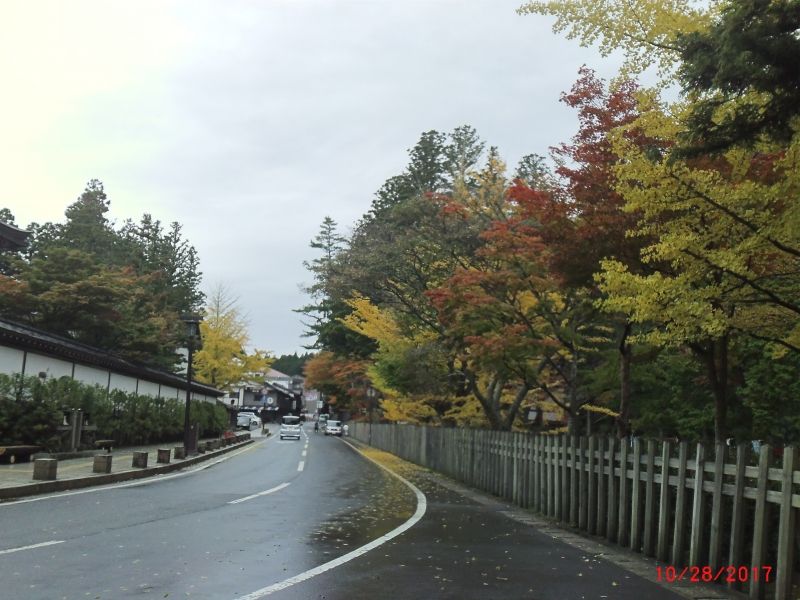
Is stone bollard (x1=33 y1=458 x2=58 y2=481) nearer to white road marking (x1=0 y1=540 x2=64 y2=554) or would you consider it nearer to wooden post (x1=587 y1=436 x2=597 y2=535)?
white road marking (x1=0 y1=540 x2=64 y2=554)

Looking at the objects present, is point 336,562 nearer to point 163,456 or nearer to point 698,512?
point 698,512

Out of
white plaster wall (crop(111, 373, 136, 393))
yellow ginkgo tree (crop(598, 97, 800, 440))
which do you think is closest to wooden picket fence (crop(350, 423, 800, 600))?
yellow ginkgo tree (crop(598, 97, 800, 440))

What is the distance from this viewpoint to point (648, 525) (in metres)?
9.58

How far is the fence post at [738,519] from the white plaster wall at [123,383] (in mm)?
29658

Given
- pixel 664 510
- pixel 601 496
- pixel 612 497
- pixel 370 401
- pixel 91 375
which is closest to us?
pixel 664 510

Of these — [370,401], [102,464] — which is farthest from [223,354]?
[102,464]

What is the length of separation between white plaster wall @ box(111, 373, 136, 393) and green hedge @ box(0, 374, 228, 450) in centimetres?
64

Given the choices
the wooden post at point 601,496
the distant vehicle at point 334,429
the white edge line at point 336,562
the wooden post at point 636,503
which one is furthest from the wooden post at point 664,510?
the distant vehicle at point 334,429

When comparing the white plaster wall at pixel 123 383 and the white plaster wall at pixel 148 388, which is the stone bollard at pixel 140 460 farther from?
the white plaster wall at pixel 148 388

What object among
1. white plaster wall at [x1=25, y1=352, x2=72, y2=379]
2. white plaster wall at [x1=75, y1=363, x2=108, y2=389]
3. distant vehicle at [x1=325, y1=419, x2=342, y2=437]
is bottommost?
distant vehicle at [x1=325, y1=419, x2=342, y2=437]

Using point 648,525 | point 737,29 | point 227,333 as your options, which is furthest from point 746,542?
point 227,333

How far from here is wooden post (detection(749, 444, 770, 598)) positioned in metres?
7.16

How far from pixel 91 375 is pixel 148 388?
8091 millimetres

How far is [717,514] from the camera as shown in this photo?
26.1 feet
